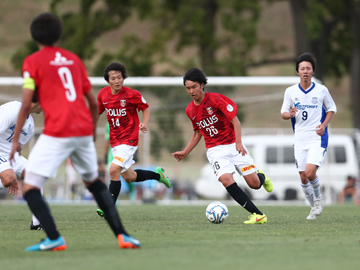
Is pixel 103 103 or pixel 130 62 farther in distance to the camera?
pixel 130 62

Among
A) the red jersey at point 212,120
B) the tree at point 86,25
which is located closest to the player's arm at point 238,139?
the red jersey at point 212,120

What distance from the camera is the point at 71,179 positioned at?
2162 centimetres

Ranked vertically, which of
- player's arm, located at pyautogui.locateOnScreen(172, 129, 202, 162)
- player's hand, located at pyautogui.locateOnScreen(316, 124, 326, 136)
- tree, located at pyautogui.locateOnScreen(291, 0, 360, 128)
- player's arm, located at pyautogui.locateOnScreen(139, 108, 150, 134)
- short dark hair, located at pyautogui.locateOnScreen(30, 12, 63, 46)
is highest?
tree, located at pyautogui.locateOnScreen(291, 0, 360, 128)

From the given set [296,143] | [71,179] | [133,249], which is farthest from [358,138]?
[133,249]

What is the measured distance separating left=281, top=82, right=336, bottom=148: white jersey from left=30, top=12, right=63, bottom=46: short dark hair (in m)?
4.02

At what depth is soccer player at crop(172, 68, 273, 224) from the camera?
24.2 feet

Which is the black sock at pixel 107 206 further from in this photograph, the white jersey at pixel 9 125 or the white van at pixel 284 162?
the white van at pixel 284 162

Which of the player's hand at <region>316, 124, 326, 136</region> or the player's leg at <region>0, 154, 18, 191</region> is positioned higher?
the player's hand at <region>316, 124, 326, 136</region>

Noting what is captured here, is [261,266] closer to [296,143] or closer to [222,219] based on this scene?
[222,219]

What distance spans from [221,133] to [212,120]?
21cm

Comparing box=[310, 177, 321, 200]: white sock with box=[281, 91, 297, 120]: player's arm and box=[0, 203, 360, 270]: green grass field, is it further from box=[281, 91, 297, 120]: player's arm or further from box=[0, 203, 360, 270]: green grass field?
box=[281, 91, 297, 120]: player's arm

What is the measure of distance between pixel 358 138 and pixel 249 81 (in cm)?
679

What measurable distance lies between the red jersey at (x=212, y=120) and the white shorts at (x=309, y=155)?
107 centimetres

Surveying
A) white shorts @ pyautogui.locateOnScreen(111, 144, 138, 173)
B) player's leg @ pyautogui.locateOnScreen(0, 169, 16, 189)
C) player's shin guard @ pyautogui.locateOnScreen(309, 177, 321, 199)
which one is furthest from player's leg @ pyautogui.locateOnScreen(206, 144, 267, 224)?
player's leg @ pyautogui.locateOnScreen(0, 169, 16, 189)
